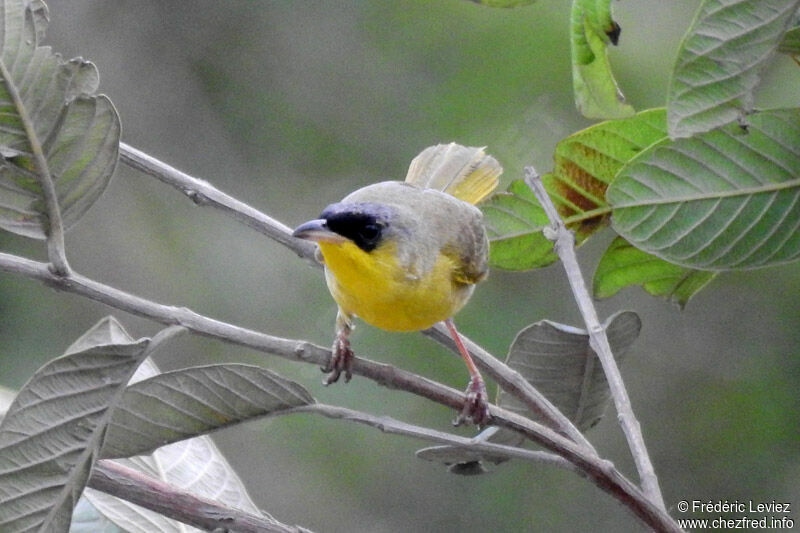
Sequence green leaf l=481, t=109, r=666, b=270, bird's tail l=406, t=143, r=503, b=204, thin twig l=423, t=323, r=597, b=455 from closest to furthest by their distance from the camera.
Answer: thin twig l=423, t=323, r=597, b=455 < green leaf l=481, t=109, r=666, b=270 < bird's tail l=406, t=143, r=503, b=204

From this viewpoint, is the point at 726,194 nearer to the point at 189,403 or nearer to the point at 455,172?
the point at 189,403

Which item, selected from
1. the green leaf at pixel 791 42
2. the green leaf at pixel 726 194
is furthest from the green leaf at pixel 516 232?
the green leaf at pixel 791 42

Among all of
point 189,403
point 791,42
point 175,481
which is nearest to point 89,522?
point 175,481

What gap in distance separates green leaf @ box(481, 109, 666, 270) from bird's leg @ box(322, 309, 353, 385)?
0.33 m

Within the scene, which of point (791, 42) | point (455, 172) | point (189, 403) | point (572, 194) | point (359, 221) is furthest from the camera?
point (455, 172)

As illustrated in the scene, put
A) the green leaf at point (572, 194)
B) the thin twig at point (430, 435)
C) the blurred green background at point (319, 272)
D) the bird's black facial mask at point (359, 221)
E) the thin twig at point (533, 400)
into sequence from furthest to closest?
the blurred green background at point (319, 272)
the bird's black facial mask at point (359, 221)
the green leaf at point (572, 194)
the thin twig at point (533, 400)
the thin twig at point (430, 435)

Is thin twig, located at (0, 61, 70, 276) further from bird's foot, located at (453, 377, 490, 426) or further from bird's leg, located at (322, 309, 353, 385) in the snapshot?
bird's foot, located at (453, 377, 490, 426)

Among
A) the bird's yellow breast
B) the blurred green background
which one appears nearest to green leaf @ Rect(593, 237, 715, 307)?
the bird's yellow breast

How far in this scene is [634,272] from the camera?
1727 millimetres

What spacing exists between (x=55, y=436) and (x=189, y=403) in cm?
18

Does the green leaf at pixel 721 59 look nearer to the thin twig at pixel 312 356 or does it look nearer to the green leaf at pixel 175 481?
the thin twig at pixel 312 356

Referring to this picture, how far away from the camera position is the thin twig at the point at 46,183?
3.59 ft

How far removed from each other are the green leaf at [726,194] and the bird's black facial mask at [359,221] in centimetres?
58

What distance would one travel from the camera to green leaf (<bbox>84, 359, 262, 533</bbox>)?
58.1 inches
